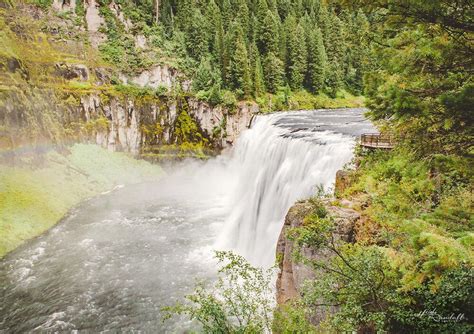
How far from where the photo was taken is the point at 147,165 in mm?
44500

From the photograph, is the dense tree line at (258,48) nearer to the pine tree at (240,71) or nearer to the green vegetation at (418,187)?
the pine tree at (240,71)

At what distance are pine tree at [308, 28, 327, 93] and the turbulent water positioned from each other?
27943mm

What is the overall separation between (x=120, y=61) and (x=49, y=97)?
13.1 meters

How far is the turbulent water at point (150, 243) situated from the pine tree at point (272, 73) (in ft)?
65.2

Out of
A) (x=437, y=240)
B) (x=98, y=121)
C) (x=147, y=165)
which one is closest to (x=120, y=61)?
(x=98, y=121)

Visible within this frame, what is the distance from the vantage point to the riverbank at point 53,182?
27.7m

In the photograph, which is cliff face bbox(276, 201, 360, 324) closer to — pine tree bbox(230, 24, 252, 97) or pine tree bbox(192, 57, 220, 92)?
pine tree bbox(192, 57, 220, 92)

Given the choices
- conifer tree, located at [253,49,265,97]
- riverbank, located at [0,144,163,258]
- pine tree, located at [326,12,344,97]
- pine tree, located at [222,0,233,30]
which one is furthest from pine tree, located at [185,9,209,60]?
pine tree, located at [326,12,344,97]

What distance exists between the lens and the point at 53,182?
114 feet

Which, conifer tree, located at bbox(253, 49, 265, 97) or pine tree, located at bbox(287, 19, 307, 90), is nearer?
conifer tree, located at bbox(253, 49, 265, 97)

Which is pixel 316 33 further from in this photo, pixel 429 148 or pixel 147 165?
pixel 429 148

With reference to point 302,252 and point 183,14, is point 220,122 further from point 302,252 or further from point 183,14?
point 302,252

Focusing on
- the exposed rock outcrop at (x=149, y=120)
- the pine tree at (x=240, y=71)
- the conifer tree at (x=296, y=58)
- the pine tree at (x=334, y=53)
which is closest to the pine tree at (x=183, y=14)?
the pine tree at (x=240, y=71)

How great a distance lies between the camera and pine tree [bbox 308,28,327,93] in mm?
62656
